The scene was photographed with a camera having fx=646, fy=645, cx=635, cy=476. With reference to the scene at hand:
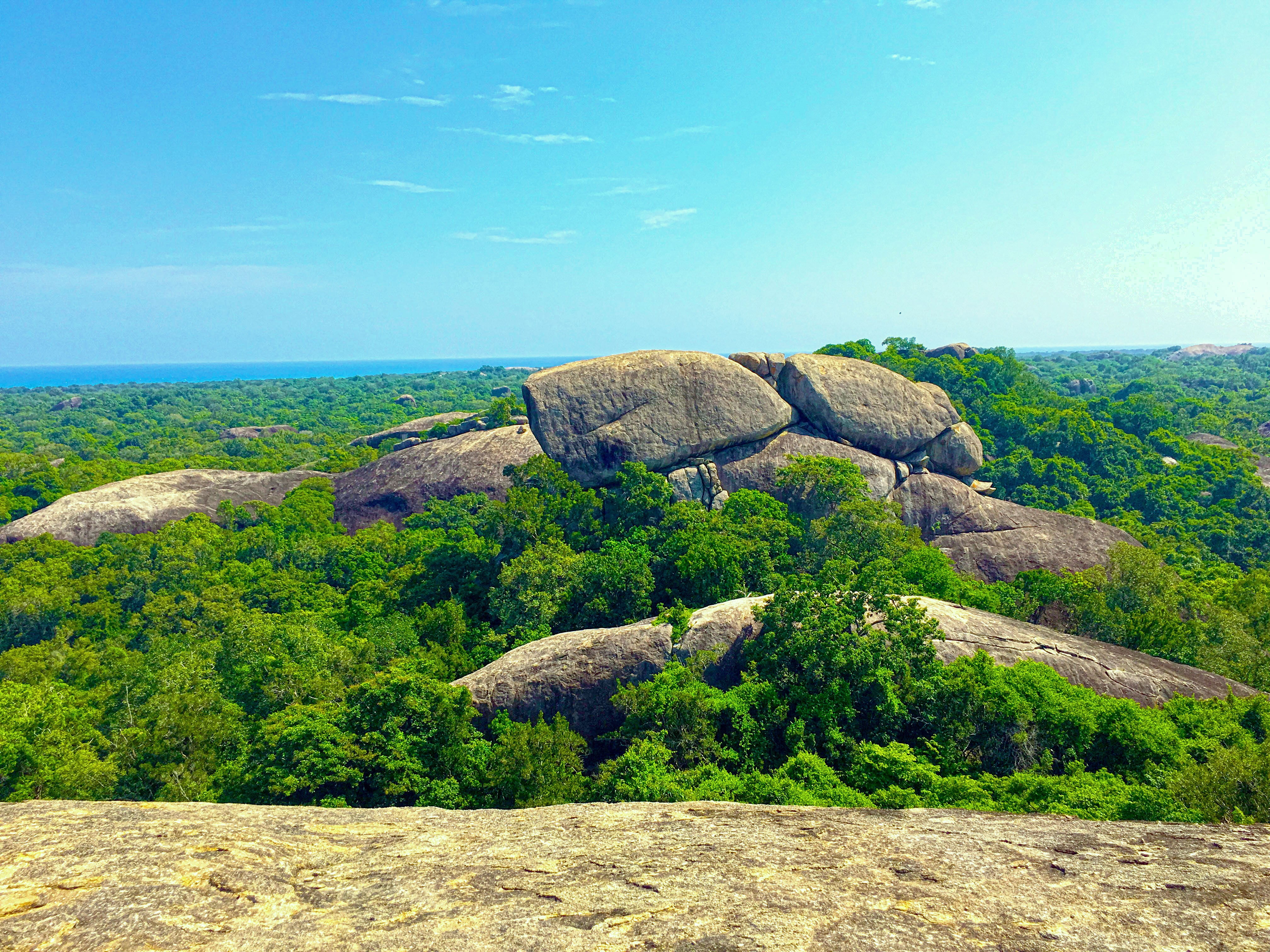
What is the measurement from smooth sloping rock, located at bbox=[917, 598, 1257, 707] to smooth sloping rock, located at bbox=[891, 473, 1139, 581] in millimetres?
10868

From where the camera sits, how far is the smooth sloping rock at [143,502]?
39156 millimetres

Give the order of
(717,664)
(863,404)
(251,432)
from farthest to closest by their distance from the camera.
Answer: (251,432) → (863,404) → (717,664)

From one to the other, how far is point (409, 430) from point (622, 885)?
189 feet

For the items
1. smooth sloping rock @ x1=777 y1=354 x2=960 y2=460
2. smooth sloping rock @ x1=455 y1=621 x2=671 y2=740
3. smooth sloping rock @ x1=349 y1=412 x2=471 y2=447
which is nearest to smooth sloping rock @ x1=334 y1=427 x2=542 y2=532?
smooth sloping rock @ x1=349 y1=412 x2=471 y2=447

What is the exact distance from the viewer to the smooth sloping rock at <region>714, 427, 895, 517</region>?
3272 cm

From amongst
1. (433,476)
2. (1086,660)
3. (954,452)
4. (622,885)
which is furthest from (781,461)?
(622,885)

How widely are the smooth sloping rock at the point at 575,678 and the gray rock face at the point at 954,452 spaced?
77.2ft

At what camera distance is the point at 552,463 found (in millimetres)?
31188

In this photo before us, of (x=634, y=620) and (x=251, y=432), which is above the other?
(x=251, y=432)

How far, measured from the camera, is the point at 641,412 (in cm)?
3212

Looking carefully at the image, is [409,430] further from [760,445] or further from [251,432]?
[251,432]

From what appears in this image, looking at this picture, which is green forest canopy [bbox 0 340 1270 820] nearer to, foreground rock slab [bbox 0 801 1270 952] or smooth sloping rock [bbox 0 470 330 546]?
smooth sloping rock [bbox 0 470 330 546]

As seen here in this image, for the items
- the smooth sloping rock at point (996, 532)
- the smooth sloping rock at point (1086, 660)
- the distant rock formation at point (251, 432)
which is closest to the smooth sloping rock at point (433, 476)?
the smooth sloping rock at point (996, 532)

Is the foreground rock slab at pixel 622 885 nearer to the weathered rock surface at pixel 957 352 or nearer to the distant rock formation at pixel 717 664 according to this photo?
the distant rock formation at pixel 717 664
